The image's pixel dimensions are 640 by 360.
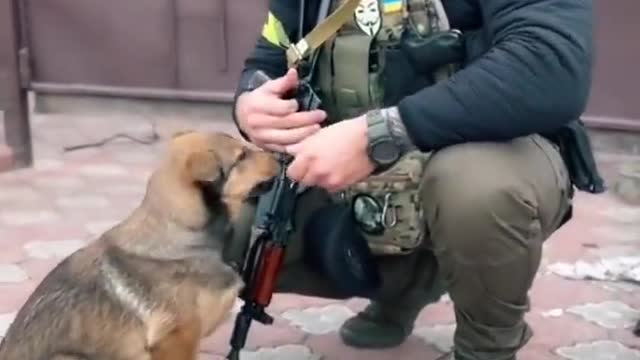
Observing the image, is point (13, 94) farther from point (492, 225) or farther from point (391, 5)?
point (492, 225)

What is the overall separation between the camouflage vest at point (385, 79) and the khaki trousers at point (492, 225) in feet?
0.31

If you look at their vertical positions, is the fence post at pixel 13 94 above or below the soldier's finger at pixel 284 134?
below

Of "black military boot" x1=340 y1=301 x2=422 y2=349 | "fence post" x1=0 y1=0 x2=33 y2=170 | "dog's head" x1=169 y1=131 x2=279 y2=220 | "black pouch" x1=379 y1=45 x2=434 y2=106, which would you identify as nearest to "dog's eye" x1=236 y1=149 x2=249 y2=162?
"dog's head" x1=169 y1=131 x2=279 y2=220

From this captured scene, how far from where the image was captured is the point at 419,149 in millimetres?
2605

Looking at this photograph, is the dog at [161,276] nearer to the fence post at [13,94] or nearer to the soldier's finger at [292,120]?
the soldier's finger at [292,120]

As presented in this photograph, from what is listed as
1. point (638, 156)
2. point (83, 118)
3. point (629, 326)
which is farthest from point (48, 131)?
point (629, 326)

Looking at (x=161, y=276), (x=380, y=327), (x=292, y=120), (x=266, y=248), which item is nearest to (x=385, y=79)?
(x=292, y=120)

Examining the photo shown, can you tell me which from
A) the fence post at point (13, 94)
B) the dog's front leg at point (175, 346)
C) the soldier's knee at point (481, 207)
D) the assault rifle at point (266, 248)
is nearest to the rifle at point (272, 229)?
the assault rifle at point (266, 248)

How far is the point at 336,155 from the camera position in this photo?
2543mm

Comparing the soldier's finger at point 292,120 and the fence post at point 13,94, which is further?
the fence post at point 13,94

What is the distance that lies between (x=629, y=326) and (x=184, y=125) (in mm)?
2882

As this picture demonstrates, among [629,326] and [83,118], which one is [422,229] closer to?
[629,326]

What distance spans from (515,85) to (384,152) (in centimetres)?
28

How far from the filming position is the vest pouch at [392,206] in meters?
2.80
